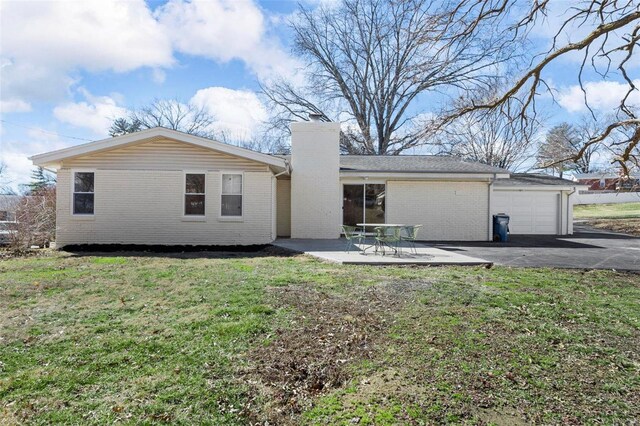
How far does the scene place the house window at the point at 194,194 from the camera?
504 inches

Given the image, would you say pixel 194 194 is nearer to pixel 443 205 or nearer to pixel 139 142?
pixel 139 142

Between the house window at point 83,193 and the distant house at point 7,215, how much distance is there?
155 cm

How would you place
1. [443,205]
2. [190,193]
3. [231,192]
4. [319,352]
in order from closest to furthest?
[319,352] → [190,193] → [231,192] → [443,205]

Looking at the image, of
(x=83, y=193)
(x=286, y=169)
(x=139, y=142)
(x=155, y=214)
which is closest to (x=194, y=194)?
(x=155, y=214)

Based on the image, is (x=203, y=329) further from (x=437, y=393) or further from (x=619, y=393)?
(x=619, y=393)

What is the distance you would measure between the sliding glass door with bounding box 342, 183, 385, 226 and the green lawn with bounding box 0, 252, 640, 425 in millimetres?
8722

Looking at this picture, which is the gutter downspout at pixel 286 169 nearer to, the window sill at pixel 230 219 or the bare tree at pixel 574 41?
the window sill at pixel 230 219

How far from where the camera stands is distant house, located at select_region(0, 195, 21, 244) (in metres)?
11.5

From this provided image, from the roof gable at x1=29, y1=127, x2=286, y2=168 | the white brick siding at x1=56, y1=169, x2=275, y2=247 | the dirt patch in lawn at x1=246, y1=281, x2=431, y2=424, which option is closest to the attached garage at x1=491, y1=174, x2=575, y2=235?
the white brick siding at x1=56, y1=169, x2=275, y2=247

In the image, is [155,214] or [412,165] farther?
[412,165]

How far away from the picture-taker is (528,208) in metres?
17.9

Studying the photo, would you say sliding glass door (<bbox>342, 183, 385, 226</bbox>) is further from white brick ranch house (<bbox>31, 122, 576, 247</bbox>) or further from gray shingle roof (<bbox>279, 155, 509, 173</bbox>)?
gray shingle roof (<bbox>279, 155, 509, 173</bbox>)

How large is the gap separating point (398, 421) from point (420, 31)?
7.87 metres

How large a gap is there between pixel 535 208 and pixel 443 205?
557 cm
